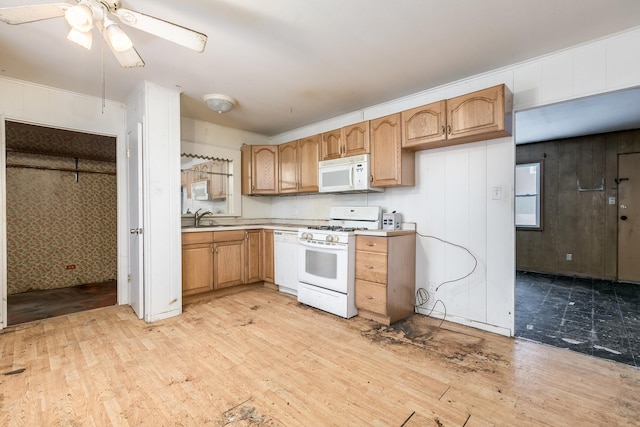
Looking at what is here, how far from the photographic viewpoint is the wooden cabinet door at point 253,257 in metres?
4.00

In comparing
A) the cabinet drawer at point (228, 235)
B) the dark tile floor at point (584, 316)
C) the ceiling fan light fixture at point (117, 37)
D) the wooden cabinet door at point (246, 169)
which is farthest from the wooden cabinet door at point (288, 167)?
the dark tile floor at point (584, 316)

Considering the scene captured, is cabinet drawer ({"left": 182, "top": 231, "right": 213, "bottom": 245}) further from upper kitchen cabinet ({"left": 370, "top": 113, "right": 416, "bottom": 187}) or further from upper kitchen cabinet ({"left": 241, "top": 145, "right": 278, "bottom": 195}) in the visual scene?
upper kitchen cabinet ({"left": 370, "top": 113, "right": 416, "bottom": 187})

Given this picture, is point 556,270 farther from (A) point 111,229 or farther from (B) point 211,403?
(A) point 111,229

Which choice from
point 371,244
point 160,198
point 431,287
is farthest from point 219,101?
point 431,287

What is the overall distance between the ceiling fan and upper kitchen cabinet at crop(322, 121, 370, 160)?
1.96 meters

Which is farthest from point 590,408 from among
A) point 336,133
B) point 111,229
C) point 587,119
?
point 111,229

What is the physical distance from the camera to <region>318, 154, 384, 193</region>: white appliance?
3.24 m

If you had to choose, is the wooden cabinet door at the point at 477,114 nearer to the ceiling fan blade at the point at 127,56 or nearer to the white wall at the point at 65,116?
the ceiling fan blade at the point at 127,56

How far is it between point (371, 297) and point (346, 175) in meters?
1.41

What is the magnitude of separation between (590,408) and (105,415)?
2.71m

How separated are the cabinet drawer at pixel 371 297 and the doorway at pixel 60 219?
309cm

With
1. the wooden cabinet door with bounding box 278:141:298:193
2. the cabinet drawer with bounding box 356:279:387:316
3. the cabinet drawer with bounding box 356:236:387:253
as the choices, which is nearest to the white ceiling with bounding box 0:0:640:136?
the wooden cabinet door with bounding box 278:141:298:193

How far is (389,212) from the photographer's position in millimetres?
3438

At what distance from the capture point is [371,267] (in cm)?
289
